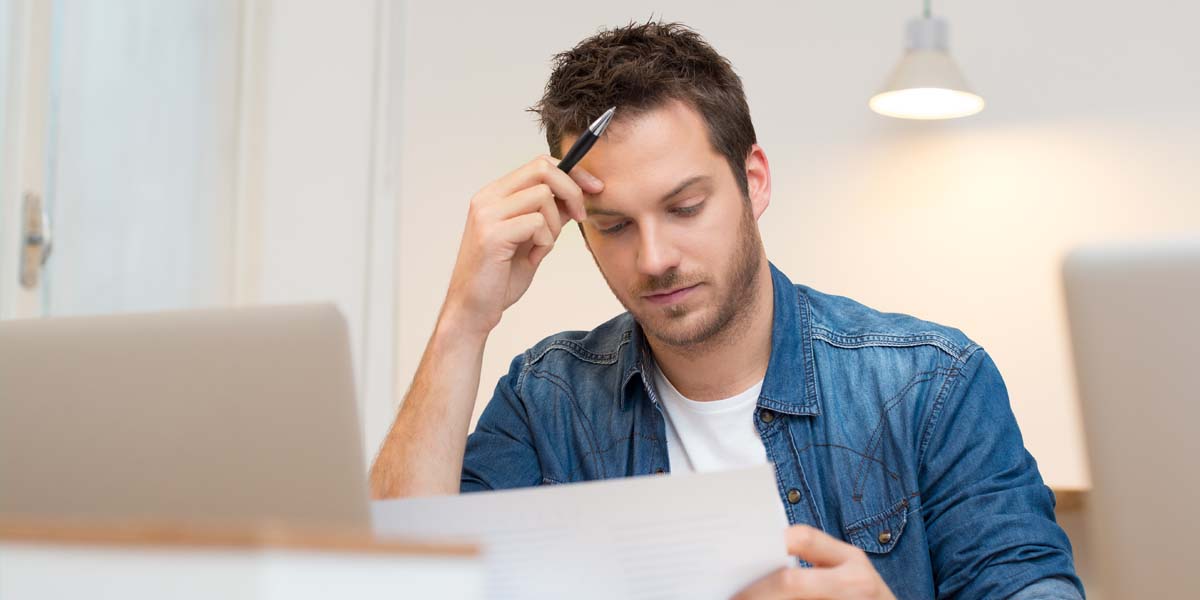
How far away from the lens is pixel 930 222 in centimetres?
297

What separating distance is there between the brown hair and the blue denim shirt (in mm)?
194

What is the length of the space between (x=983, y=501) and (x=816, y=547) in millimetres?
389

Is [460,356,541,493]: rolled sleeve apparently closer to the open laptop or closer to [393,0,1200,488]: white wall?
the open laptop

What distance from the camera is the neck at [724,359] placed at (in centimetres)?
141

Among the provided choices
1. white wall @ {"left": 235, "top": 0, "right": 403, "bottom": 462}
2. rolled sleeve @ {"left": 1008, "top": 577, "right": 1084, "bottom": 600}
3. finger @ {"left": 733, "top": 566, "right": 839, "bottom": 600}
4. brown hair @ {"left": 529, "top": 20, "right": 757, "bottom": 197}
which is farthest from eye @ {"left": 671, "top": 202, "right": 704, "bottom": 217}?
white wall @ {"left": 235, "top": 0, "right": 403, "bottom": 462}

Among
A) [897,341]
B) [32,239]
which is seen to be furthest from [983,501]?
[32,239]

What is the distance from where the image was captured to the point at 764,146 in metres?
3.06

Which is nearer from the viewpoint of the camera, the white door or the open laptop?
the open laptop

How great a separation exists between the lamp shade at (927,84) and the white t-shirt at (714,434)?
150 centimetres

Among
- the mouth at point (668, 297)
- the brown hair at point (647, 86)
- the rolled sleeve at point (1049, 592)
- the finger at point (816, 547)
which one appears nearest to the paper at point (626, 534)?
the finger at point (816, 547)

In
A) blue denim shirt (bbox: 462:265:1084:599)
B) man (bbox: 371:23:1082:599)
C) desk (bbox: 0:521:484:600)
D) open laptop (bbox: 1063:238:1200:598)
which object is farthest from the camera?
man (bbox: 371:23:1082:599)

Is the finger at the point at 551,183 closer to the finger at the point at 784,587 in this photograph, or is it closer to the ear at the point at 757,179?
the ear at the point at 757,179

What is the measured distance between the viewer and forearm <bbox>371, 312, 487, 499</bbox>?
1.28 meters

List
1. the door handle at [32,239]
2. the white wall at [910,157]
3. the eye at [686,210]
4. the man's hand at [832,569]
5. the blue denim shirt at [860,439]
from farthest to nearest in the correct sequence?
the white wall at [910,157], the door handle at [32,239], the eye at [686,210], the blue denim shirt at [860,439], the man's hand at [832,569]
